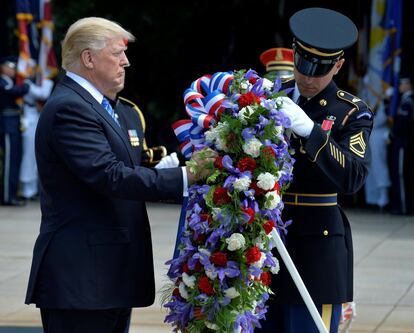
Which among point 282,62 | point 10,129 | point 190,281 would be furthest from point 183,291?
point 10,129

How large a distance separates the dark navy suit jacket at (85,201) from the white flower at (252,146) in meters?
0.32

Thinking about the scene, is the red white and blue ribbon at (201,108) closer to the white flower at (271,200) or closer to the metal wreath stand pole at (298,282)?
the white flower at (271,200)

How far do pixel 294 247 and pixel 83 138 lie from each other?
1.06m

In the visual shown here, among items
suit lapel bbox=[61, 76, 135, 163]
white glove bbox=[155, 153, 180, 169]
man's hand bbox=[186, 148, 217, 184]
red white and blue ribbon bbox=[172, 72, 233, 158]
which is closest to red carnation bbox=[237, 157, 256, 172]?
man's hand bbox=[186, 148, 217, 184]

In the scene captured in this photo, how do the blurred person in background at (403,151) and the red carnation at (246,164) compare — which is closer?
the red carnation at (246,164)

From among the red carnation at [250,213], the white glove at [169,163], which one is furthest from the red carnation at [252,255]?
the white glove at [169,163]

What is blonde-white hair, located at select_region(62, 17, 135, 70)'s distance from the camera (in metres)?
4.34

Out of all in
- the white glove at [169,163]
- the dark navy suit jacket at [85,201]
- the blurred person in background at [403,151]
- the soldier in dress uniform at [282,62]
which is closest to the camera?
the dark navy suit jacket at [85,201]

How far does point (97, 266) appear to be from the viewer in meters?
4.32

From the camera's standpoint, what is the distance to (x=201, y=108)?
4336 mm

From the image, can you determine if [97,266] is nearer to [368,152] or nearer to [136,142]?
[136,142]

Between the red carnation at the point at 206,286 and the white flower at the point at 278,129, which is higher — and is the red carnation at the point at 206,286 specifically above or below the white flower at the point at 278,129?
below

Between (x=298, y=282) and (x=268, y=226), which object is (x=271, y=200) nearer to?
(x=268, y=226)

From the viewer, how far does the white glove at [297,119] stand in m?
4.27
